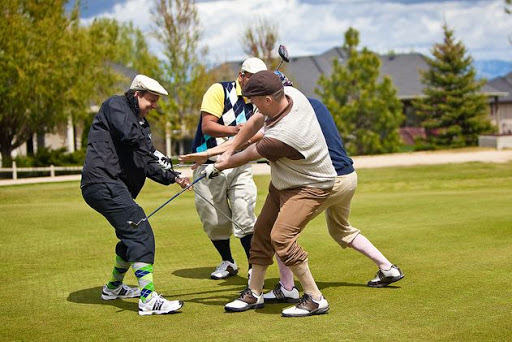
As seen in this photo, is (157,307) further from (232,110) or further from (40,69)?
(40,69)

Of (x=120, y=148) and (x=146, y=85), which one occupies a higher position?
(x=146, y=85)

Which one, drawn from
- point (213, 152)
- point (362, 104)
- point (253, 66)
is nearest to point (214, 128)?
point (253, 66)

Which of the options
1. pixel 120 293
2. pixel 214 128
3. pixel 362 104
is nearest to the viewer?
pixel 120 293

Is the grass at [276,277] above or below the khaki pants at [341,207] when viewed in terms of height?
below

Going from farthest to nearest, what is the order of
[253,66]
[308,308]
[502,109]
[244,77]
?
[502,109] → [244,77] → [253,66] → [308,308]

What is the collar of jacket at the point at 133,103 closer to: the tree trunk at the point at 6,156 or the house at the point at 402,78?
the tree trunk at the point at 6,156

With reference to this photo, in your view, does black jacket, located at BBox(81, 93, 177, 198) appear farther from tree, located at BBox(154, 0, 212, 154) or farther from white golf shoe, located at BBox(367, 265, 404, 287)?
tree, located at BBox(154, 0, 212, 154)

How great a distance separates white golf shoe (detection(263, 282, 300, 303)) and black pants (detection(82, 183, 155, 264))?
44.5 inches

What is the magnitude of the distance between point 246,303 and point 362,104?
39885 millimetres

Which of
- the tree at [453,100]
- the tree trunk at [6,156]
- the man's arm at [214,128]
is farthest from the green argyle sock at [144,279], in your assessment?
the tree at [453,100]

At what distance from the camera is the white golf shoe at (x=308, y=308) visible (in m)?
6.81

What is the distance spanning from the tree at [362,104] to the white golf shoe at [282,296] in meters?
38.3

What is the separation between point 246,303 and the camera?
284 inches

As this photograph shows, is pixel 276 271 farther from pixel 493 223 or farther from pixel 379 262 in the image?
pixel 493 223
